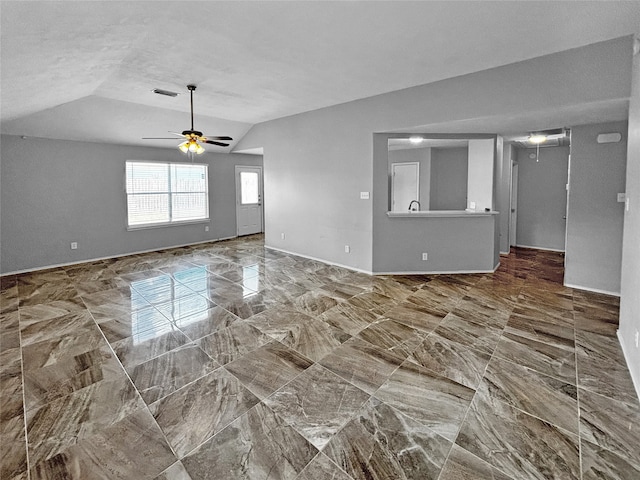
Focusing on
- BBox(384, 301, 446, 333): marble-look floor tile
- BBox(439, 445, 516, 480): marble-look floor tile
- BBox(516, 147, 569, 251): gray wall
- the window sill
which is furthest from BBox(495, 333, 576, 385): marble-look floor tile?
the window sill

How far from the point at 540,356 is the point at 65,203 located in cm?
785

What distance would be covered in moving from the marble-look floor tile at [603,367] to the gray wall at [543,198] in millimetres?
4819

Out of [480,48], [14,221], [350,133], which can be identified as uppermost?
[480,48]

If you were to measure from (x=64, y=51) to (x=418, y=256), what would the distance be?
5.07 metres

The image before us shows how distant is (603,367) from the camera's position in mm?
2650

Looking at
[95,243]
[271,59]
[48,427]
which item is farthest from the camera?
[95,243]

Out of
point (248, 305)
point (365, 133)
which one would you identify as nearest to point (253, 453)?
point (248, 305)

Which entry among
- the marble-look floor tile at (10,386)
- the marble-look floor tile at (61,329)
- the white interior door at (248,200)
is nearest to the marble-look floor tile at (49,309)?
the marble-look floor tile at (61,329)

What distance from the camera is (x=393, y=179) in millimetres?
8219

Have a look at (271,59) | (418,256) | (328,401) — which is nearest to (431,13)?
(271,59)

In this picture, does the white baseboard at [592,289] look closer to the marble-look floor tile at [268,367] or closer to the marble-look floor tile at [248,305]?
the marble-look floor tile at [268,367]

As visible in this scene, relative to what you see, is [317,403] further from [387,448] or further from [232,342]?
[232,342]

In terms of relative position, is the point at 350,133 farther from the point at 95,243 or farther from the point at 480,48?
the point at 95,243

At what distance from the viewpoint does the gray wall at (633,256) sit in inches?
95.0
